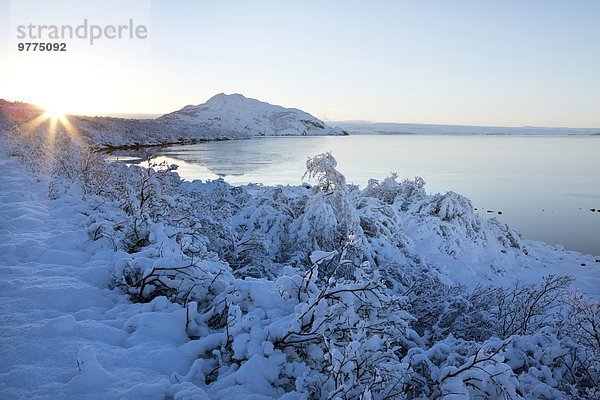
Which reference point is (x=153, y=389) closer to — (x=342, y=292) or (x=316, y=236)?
(x=342, y=292)

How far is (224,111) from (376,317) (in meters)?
203

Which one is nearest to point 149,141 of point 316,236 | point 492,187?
point 492,187

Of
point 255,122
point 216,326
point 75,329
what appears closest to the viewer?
point 75,329

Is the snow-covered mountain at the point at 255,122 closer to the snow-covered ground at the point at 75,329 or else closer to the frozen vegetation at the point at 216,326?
the frozen vegetation at the point at 216,326

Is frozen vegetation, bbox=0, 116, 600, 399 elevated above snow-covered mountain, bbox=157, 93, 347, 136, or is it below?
below

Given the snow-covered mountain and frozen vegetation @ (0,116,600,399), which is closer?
frozen vegetation @ (0,116,600,399)

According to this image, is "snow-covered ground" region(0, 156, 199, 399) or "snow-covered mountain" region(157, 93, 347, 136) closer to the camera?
"snow-covered ground" region(0, 156, 199, 399)

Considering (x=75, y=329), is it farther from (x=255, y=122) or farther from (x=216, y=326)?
(x=255, y=122)

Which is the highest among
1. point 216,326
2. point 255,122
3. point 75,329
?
point 255,122

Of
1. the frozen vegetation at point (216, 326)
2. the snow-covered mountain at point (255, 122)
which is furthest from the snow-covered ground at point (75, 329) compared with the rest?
the snow-covered mountain at point (255, 122)

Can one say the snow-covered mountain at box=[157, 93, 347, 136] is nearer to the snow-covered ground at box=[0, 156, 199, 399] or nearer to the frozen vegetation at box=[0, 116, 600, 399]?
the frozen vegetation at box=[0, 116, 600, 399]

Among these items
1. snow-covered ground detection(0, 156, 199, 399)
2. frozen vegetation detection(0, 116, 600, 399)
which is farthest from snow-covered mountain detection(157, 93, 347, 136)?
snow-covered ground detection(0, 156, 199, 399)

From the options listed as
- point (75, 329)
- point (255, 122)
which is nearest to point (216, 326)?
point (75, 329)

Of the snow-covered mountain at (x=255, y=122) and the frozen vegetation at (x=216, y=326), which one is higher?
the snow-covered mountain at (x=255, y=122)
